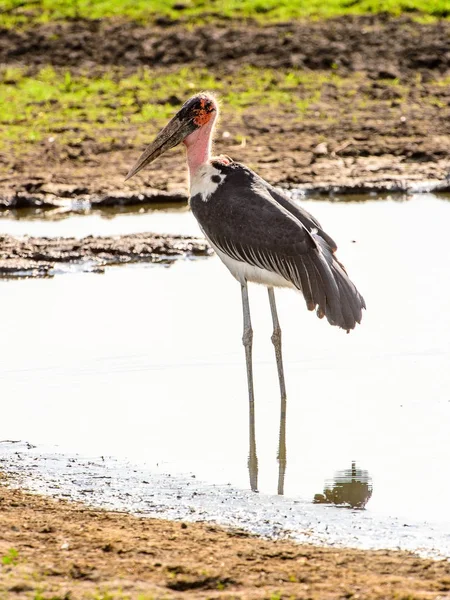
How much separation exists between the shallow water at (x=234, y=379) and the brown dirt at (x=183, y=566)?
412 mm

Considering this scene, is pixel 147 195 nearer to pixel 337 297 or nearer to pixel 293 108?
pixel 293 108

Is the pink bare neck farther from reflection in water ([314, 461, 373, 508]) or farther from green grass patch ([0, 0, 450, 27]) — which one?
green grass patch ([0, 0, 450, 27])

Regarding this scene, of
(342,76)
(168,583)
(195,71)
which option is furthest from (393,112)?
(168,583)

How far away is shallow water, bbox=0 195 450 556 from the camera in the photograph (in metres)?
5.93

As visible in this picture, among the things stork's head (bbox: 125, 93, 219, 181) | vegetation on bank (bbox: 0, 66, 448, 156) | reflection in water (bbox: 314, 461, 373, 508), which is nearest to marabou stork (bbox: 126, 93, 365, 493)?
stork's head (bbox: 125, 93, 219, 181)

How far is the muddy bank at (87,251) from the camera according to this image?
32.8ft

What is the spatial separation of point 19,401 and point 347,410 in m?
1.88

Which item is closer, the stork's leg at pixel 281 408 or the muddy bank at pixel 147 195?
the stork's leg at pixel 281 408

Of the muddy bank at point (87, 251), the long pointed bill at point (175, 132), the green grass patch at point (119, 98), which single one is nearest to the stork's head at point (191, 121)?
the long pointed bill at point (175, 132)

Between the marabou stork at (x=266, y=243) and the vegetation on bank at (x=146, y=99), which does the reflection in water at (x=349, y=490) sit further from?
the vegetation on bank at (x=146, y=99)

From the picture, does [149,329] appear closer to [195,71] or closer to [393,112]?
[393,112]

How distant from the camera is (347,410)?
6.70 meters

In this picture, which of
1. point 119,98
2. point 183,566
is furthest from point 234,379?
point 119,98

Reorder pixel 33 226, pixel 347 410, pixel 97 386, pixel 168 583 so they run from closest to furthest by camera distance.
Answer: pixel 168 583
pixel 347 410
pixel 97 386
pixel 33 226
